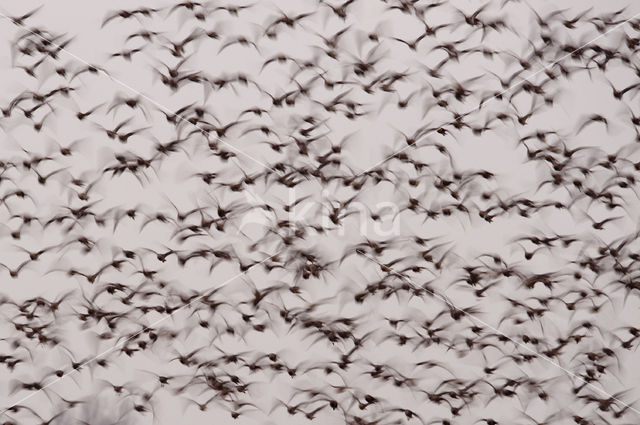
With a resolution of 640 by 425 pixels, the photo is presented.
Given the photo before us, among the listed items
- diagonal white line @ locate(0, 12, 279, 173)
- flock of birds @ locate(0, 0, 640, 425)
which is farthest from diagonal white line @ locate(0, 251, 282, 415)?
diagonal white line @ locate(0, 12, 279, 173)

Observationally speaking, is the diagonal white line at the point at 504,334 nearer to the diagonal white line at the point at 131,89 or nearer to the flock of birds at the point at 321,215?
the flock of birds at the point at 321,215

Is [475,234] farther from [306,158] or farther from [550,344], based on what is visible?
[306,158]

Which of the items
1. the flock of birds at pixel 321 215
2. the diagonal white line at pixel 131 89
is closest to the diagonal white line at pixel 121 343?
the flock of birds at pixel 321 215

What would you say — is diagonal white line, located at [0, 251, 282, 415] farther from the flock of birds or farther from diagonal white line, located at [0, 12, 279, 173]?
diagonal white line, located at [0, 12, 279, 173]

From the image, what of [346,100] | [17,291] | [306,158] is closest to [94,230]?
[17,291]

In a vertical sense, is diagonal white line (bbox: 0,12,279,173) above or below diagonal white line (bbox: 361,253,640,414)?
above

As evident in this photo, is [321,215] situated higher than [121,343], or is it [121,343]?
[321,215]

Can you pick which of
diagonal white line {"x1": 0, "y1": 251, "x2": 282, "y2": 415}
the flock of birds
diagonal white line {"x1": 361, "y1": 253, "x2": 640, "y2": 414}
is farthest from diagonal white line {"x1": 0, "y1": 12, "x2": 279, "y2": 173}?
diagonal white line {"x1": 361, "y1": 253, "x2": 640, "y2": 414}

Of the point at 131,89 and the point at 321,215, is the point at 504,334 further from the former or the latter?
the point at 131,89

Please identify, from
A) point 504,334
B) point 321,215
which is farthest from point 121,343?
point 504,334
